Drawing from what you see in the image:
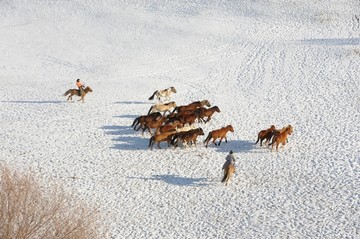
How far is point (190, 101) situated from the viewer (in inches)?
1156

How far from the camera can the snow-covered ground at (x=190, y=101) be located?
18266mm

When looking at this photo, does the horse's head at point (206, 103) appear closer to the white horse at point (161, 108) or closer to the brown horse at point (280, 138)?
the white horse at point (161, 108)

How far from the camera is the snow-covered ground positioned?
59.9 feet

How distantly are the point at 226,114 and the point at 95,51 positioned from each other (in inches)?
621

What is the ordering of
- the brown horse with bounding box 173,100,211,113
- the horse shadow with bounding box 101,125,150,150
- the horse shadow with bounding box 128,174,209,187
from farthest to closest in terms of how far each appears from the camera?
1. the brown horse with bounding box 173,100,211,113
2. the horse shadow with bounding box 101,125,150,150
3. the horse shadow with bounding box 128,174,209,187

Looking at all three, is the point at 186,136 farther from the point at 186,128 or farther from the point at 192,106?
the point at 192,106

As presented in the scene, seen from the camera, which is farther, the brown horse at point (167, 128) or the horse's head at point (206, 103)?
the horse's head at point (206, 103)

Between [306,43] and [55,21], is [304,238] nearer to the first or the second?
[306,43]

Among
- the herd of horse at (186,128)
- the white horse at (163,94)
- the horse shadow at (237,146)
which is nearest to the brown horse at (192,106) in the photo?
the herd of horse at (186,128)

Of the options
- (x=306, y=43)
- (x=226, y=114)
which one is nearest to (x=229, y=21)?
(x=306, y=43)

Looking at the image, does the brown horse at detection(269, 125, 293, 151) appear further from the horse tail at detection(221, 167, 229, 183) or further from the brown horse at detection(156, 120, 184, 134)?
the brown horse at detection(156, 120, 184, 134)

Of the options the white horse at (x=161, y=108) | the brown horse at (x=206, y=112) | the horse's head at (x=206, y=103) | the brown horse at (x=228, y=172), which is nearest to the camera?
the brown horse at (x=228, y=172)

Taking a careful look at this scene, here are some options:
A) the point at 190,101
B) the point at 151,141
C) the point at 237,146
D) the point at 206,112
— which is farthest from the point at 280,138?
the point at 190,101

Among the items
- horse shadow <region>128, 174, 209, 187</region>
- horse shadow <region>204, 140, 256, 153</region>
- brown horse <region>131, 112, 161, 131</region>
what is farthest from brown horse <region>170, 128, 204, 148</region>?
horse shadow <region>128, 174, 209, 187</region>
